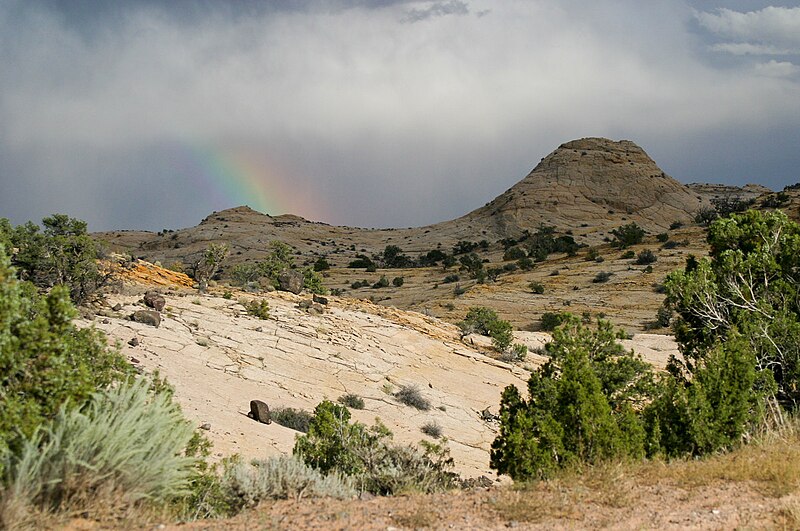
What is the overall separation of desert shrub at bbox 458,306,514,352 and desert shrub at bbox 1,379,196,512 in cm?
2080

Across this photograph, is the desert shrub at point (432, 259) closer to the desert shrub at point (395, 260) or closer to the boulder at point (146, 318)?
the desert shrub at point (395, 260)

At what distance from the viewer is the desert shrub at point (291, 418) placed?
1406cm

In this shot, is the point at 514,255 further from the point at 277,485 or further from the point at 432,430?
the point at 277,485

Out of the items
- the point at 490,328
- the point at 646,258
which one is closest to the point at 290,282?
the point at 490,328

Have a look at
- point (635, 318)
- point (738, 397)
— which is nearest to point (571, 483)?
point (738, 397)

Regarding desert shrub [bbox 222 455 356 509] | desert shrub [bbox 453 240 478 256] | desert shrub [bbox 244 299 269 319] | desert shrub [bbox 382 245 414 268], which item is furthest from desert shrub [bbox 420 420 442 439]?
desert shrub [bbox 453 240 478 256]

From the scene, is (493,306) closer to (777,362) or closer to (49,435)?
(777,362)

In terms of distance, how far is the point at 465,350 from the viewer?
24031mm

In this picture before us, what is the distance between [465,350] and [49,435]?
2016cm

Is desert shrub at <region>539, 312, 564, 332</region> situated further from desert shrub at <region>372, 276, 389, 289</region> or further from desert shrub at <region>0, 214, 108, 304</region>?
desert shrub at <region>0, 214, 108, 304</region>

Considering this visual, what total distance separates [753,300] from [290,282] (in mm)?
23063

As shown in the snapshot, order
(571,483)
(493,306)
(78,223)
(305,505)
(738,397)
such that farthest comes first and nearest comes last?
(493,306) < (78,223) < (738,397) < (571,483) < (305,505)

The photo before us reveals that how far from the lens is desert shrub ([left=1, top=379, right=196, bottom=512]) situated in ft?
15.0

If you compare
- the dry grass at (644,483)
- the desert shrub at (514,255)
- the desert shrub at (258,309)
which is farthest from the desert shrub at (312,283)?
the desert shrub at (514,255)
